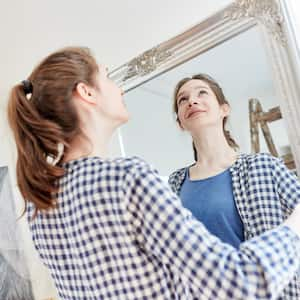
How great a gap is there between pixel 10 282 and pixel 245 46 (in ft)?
3.62

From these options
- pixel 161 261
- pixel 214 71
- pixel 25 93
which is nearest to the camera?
pixel 161 261

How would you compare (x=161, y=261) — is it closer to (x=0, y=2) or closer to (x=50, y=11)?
(x=50, y=11)

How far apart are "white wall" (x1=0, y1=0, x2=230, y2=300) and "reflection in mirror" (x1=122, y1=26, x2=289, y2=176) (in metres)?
0.12

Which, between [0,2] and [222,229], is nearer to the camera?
[222,229]

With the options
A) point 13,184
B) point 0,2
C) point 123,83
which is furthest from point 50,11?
point 13,184

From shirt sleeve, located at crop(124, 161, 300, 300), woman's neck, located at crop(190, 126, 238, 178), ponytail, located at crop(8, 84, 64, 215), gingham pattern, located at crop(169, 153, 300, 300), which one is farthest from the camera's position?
woman's neck, located at crop(190, 126, 238, 178)

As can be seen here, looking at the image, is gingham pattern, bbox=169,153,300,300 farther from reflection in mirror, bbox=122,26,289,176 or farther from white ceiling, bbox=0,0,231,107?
white ceiling, bbox=0,0,231,107

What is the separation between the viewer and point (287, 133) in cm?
92

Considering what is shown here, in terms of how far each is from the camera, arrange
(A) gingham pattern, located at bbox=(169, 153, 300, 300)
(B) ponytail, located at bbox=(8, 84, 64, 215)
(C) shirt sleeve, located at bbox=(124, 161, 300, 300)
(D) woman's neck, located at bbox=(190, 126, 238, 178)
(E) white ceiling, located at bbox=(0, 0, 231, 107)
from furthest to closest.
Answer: (E) white ceiling, located at bbox=(0, 0, 231, 107), (D) woman's neck, located at bbox=(190, 126, 238, 178), (A) gingham pattern, located at bbox=(169, 153, 300, 300), (B) ponytail, located at bbox=(8, 84, 64, 215), (C) shirt sleeve, located at bbox=(124, 161, 300, 300)

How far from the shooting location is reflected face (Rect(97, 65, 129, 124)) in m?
0.68

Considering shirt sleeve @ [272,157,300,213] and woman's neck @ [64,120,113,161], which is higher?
woman's neck @ [64,120,113,161]

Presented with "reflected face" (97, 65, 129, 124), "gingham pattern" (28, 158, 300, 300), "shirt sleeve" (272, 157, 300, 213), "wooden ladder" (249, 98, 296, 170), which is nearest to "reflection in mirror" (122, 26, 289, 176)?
"wooden ladder" (249, 98, 296, 170)

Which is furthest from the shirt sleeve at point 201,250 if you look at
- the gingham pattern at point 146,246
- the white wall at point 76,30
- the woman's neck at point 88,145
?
the white wall at point 76,30

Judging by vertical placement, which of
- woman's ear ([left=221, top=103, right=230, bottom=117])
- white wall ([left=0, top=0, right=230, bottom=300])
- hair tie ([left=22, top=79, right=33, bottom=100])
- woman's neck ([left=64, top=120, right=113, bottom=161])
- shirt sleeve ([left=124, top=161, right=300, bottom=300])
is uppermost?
white wall ([left=0, top=0, right=230, bottom=300])
